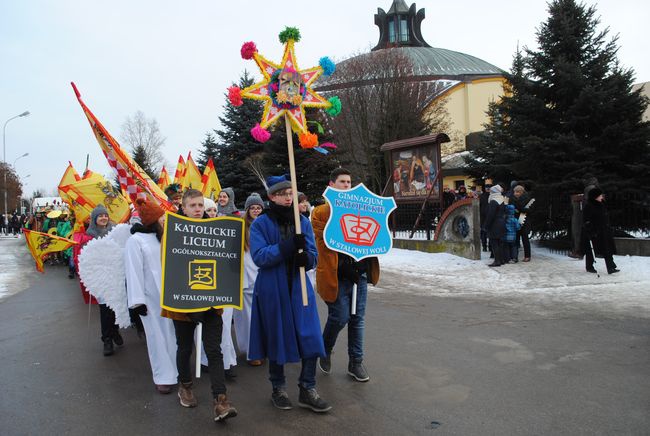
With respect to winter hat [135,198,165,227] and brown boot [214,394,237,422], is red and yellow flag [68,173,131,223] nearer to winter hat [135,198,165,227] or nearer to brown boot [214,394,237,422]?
winter hat [135,198,165,227]

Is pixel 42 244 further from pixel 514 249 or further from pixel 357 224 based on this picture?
pixel 514 249

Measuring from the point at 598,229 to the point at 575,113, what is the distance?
4.44 meters

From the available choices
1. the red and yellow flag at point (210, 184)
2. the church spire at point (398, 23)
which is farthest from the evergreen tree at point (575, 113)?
the church spire at point (398, 23)

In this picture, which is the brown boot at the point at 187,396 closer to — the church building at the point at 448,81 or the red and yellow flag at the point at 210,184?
the red and yellow flag at the point at 210,184

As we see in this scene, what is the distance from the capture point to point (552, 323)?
22.9ft

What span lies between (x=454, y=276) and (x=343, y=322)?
7229 mm

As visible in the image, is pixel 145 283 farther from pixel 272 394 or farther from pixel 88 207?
pixel 88 207

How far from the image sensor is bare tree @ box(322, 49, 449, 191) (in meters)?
27.2

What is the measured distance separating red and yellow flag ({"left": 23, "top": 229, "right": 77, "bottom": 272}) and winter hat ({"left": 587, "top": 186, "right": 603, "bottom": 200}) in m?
9.02

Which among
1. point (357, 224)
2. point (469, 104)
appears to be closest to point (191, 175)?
point (357, 224)

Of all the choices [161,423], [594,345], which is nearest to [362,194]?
[161,423]

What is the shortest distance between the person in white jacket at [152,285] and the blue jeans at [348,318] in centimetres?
145

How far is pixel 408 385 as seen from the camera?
4734 mm

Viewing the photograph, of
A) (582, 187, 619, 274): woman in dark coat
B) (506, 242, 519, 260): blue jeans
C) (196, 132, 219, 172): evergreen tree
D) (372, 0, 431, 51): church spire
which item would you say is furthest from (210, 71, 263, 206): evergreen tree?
(372, 0, 431, 51): church spire
